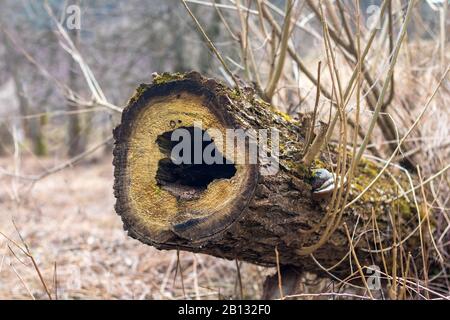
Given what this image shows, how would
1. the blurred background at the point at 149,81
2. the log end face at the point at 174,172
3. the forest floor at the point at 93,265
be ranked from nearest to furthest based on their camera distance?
1. the log end face at the point at 174,172
2. the blurred background at the point at 149,81
3. the forest floor at the point at 93,265

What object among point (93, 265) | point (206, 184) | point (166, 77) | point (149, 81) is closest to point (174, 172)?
point (206, 184)

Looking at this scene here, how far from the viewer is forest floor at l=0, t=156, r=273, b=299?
2.95m

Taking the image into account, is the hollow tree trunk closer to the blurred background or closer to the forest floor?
the blurred background

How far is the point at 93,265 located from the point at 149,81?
1.46 meters

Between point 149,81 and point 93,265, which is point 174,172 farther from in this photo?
point 149,81

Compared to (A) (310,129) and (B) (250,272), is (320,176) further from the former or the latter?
(B) (250,272)

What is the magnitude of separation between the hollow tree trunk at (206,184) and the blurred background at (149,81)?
10.0 inches

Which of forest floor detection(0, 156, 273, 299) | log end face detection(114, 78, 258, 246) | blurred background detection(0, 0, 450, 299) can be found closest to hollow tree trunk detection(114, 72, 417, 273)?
log end face detection(114, 78, 258, 246)

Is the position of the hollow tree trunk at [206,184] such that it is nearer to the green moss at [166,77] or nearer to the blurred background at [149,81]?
the green moss at [166,77]

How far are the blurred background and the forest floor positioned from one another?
0.04ft

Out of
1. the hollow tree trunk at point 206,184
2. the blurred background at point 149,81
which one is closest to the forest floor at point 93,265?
the blurred background at point 149,81

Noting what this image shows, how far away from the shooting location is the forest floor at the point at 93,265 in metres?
2.95

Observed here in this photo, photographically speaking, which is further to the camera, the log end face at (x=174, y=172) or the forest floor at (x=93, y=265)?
the forest floor at (x=93, y=265)

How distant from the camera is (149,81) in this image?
417cm
